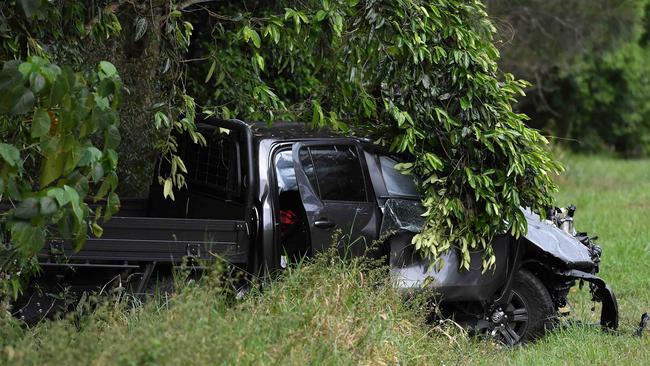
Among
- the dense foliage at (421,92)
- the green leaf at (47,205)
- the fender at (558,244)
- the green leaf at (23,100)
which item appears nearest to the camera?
the green leaf at (47,205)

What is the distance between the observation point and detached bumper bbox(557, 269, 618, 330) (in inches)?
317

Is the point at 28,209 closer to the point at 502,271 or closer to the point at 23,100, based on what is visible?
the point at 23,100

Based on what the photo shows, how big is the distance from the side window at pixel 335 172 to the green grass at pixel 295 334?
0.58 metres

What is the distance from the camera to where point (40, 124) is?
532 centimetres

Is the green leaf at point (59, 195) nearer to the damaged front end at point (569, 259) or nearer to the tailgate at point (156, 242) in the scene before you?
the tailgate at point (156, 242)

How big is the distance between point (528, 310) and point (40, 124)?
4.27m

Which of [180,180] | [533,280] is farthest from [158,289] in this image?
[533,280]

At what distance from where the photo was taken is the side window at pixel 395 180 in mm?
7739

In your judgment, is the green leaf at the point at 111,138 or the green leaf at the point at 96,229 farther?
the green leaf at the point at 96,229

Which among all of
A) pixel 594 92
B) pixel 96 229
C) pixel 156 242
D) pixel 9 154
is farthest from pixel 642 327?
pixel 594 92

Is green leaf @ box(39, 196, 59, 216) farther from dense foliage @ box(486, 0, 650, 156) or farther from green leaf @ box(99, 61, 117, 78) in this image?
dense foliage @ box(486, 0, 650, 156)

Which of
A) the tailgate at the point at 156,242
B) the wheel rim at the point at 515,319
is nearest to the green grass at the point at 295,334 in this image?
the wheel rim at the point at 515,319

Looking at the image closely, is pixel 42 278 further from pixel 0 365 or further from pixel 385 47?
pixel 385 47

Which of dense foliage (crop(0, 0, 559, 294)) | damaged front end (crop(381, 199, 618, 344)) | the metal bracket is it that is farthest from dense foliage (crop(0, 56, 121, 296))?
damaged front end (crop(381, 199, 618, 344))
